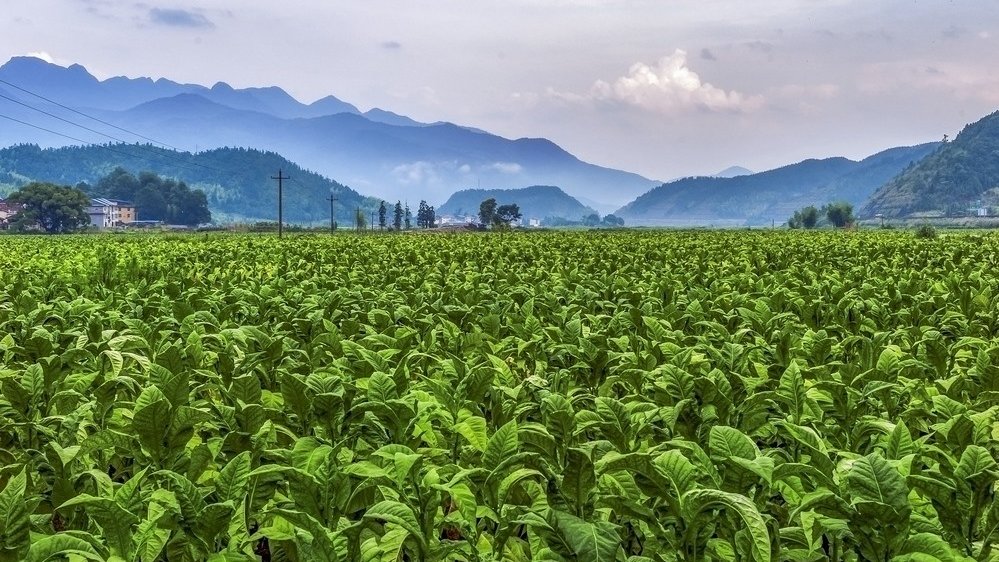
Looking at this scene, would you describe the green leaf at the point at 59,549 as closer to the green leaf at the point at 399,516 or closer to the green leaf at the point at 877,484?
the green leaf at the point at 399,516

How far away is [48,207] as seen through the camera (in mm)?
110938

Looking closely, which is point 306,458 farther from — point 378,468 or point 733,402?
→ point 733,402

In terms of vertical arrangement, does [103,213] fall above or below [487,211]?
below

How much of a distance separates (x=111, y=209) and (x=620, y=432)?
19256 cm

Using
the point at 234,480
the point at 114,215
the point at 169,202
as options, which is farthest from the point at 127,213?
the point at 234,480

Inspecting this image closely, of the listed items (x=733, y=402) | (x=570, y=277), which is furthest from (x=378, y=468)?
(x=570, y=277)

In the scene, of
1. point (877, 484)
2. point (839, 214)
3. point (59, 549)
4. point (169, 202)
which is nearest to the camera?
point (59, 549)

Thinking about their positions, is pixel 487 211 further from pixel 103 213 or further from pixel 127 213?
pixel 127 213

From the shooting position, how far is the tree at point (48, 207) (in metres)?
111

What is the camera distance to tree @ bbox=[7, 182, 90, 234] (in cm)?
11065

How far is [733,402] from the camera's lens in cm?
344

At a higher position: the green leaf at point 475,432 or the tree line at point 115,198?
the tree line at point 115,198

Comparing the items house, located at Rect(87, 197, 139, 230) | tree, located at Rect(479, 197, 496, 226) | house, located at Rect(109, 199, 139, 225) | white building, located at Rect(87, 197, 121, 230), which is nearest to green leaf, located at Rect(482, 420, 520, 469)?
tree, located at Rect(479, 197, 496, 226)

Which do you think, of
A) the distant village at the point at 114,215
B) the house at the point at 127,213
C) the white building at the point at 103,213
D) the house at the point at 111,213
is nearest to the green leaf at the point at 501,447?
the distant village at the point at 114,215
